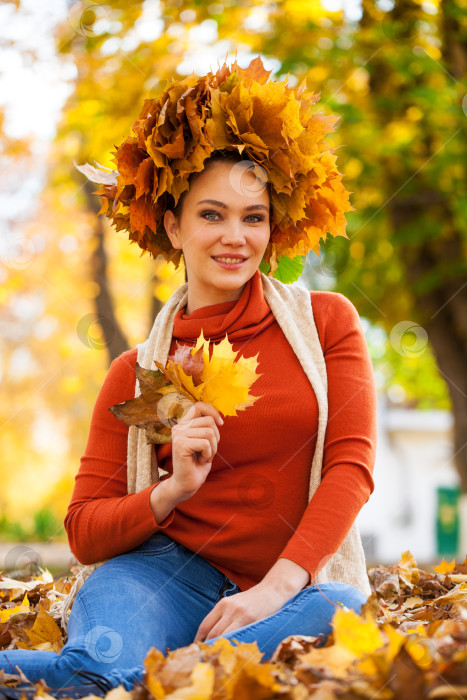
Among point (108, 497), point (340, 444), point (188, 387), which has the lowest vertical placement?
point (108, 497)

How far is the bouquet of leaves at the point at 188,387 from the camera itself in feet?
6.26

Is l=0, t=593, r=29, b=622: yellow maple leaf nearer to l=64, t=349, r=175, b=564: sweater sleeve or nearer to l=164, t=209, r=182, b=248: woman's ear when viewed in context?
l=64, t=349, r=175, b=564: sweater sleeve

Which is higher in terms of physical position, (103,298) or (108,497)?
(103,298)

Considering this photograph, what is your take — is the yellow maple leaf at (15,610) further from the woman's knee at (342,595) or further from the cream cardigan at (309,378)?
the woman's knee at (342,595)

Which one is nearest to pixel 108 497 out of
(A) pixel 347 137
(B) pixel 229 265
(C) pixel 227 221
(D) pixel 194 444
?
(D) pixel 194 444

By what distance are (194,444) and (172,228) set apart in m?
0.91

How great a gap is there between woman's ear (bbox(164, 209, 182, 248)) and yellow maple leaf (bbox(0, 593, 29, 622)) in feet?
4.14

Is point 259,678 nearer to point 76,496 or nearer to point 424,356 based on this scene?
point 76,496

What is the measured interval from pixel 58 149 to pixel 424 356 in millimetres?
5721

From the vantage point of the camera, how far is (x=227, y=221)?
2363 millimetres

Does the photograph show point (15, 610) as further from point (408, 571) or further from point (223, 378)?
point (408, 571)

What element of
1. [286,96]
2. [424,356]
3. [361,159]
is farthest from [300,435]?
[424,356]

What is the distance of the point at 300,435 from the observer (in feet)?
7.33

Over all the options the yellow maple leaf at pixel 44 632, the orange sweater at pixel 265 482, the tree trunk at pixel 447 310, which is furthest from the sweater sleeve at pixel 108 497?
the tree trunk at pixel 447 310
